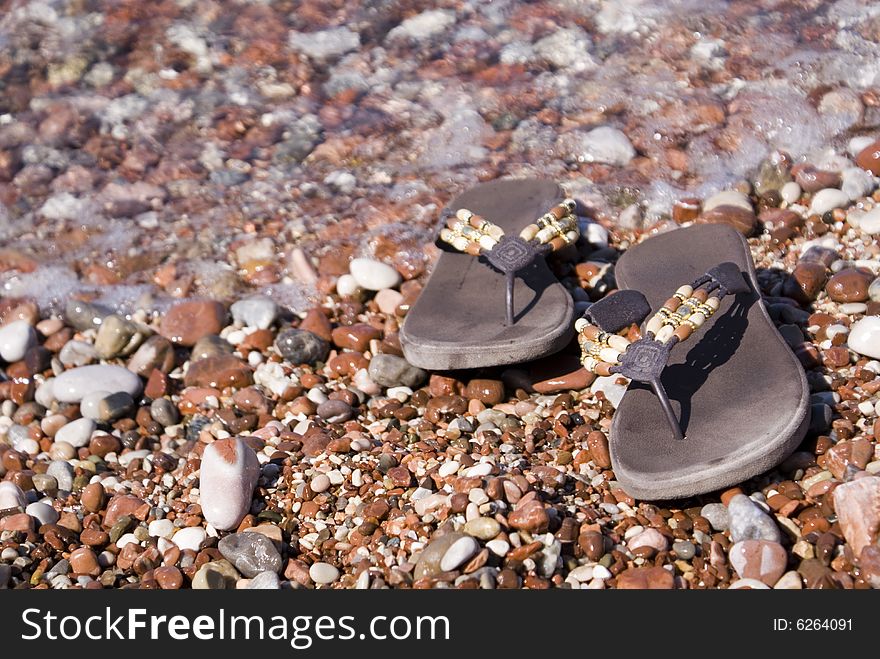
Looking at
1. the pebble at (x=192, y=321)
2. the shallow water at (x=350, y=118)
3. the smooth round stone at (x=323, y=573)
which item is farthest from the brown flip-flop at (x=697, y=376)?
the pebble at (x=192, y=321)

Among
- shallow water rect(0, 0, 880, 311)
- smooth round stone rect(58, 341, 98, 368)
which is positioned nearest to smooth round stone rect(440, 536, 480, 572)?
shallow water rect(0, 0, 880, 311)

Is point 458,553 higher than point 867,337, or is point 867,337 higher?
point 867,337

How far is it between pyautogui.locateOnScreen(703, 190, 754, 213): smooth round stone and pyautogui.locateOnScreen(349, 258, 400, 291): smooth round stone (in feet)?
4.52

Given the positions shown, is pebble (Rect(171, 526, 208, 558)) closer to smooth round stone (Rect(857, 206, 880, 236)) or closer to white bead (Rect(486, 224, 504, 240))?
white bead (Rect(486, 224, 504, 240))

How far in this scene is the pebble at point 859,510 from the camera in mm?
2412

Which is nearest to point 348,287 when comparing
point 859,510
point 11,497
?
point 11,497

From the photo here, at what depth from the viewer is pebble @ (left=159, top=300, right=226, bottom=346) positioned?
385 cm

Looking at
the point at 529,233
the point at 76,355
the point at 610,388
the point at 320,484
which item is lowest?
the point at 76,355

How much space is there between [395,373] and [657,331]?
0.98 m

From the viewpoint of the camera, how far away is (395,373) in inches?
135

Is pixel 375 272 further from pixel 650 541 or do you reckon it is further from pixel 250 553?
pixel 650 541

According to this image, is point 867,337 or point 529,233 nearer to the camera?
point 867,337
